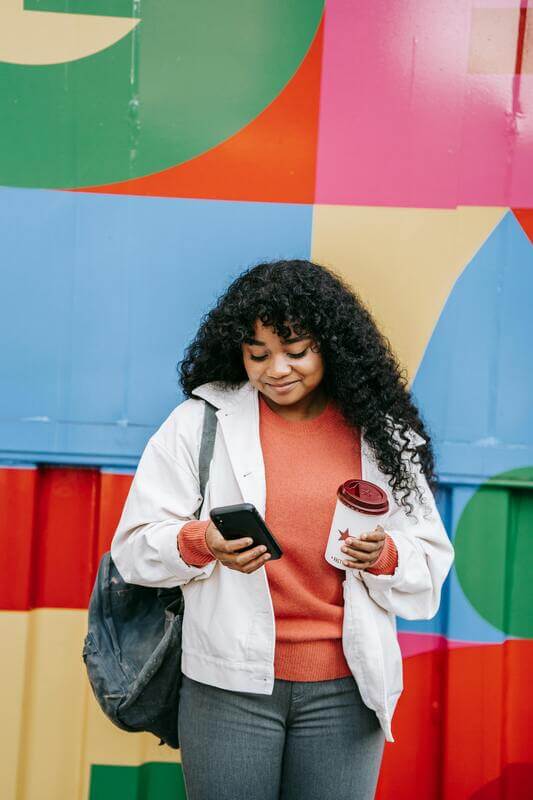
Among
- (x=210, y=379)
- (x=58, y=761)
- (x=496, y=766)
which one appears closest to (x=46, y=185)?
(x=210, y=379)

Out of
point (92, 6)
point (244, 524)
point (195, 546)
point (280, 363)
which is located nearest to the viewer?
point (244, 524)

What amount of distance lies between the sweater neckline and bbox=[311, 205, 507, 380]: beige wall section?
0.49 meters

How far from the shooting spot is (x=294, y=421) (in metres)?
1.83

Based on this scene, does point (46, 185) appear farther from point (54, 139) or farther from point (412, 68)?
point (412, 68)

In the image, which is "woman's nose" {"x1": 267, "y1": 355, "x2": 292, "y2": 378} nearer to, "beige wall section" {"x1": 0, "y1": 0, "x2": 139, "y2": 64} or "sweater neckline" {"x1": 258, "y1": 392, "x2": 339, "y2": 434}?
"sweater neckline" {"x1": 258, "y1": 392, "x2": 339, "y2": 434}

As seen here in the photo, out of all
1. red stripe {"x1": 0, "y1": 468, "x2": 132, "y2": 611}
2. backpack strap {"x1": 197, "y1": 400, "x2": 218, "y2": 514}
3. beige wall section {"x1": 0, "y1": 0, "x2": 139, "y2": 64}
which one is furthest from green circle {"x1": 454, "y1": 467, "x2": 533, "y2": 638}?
beige wall section {"x1": 0, "y1": 0, "x2": 139, "y2": 64}

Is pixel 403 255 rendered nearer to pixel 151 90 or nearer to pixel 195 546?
pixel 151 90

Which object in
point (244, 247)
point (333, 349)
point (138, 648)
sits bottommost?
point (138, 648)

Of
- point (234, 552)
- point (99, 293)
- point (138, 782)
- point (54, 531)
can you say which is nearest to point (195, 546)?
point (234, 552)

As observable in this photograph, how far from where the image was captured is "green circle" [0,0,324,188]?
7.24 ft

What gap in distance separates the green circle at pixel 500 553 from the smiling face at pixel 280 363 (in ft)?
2.48

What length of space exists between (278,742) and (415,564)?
47cm

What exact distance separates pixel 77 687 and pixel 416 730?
966 mm

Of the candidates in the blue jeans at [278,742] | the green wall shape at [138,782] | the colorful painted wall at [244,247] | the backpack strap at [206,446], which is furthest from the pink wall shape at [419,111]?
the green wall shape at [138,782]
